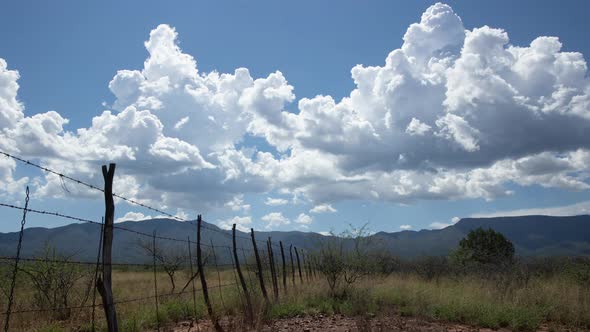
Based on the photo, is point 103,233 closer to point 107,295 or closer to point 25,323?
point 107,295

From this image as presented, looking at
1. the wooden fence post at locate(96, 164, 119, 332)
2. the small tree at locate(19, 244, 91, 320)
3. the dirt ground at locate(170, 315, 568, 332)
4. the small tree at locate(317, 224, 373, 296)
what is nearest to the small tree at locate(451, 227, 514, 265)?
the small tree at locate(317, 224, 373, 296)

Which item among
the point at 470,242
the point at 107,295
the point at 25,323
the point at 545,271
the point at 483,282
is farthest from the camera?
the point at 470,242

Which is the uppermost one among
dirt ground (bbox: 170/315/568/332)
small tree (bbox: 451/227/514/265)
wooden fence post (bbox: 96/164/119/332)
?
small tree (bbox: 451/227/514/265)

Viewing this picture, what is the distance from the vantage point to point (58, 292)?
14148mm

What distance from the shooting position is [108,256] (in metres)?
6.97

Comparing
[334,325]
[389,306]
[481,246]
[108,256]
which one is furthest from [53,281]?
[481,246]

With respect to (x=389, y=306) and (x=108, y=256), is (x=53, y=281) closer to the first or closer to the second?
(x=108, y=256)

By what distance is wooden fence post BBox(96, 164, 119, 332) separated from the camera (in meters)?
6.87

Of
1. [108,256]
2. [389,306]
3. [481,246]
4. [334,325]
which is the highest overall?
[481,246]

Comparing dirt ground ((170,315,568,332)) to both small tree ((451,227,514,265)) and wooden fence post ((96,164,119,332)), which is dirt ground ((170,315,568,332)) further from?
small tree ((451,227,514,265))

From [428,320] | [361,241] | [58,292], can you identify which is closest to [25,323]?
[58,292]

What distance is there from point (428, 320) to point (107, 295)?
965 cm

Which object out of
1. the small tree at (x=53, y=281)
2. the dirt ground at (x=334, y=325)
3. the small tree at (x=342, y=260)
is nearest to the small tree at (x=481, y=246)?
the small tree at (x=342, y=260)

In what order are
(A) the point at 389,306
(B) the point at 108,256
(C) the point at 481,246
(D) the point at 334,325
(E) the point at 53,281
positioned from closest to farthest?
(B) the point at 108,256 < (D) the point at 334,325 < (E) the point at 53,281 < (A) the point at 389,306 < (C) the point at 481,246
